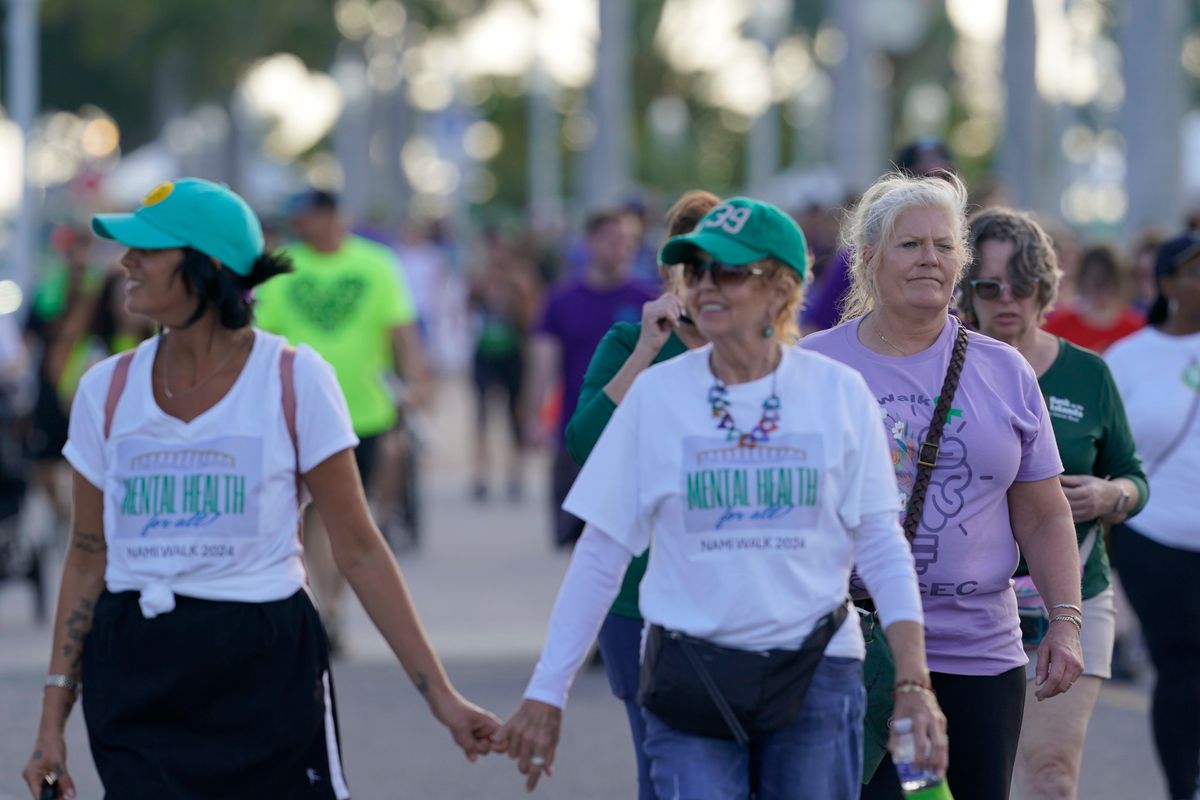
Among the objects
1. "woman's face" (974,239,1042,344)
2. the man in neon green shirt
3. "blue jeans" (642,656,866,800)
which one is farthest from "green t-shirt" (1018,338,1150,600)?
the man in neon green shirt

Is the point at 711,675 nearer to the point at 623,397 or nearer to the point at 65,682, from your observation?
the point at 623,397

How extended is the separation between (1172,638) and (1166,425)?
704mm

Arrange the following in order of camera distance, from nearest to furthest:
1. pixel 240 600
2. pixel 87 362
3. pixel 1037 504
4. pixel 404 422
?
pixel 240 600, pixel 1037 504, pixel 87 362, pixel 404 422

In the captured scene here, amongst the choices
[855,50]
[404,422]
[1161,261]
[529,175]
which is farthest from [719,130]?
[1161,261]

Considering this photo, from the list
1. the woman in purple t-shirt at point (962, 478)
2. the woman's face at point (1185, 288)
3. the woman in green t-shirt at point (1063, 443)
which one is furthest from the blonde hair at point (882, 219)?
the woman's face at point (1185, 288)

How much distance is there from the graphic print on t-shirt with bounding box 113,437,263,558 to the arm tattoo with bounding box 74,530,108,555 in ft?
0.61

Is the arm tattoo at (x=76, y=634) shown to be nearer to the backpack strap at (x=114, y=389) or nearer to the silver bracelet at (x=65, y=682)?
the silver bracelet at (x=65, y=682)

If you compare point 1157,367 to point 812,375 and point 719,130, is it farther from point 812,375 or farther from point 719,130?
point 719,130

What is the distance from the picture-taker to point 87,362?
1194 cm

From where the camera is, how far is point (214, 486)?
4.48m

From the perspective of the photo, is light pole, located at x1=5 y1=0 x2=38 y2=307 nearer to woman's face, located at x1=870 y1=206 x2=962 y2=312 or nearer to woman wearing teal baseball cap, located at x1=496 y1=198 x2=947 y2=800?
woman's face, located at x1=870 y1=206 x2=962 y2=312

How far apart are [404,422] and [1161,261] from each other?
22.8 feet

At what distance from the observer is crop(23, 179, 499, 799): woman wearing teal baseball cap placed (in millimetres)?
4461

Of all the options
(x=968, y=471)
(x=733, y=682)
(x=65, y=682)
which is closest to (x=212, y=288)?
(x=65, y=682)
